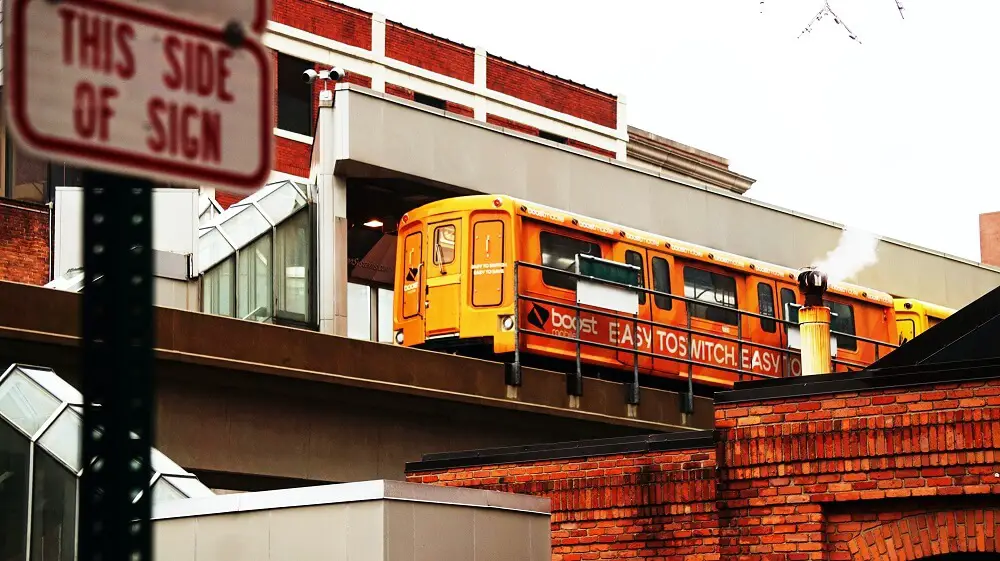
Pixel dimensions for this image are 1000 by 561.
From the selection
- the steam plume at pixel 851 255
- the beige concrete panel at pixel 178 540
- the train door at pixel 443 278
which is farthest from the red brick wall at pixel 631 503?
the steam plume at pixel 851 255

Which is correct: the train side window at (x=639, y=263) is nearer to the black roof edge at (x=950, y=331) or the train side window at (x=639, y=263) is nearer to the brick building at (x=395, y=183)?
the brick building at (x=395, y=183)

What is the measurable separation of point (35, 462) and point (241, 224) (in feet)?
29.0

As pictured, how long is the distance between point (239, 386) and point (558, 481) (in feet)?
20.5

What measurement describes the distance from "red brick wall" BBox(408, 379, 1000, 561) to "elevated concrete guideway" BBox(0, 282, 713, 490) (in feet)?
20.1

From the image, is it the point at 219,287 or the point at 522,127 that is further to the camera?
the point at 522,127

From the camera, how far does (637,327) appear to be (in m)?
24.9

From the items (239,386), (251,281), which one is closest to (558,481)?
(239,386)

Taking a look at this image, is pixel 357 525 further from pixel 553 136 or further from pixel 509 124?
pixel 553 136

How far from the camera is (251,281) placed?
26344mm

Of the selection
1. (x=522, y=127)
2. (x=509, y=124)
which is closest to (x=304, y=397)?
(x=509, y=124)

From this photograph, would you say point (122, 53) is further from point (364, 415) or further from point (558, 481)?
point (364, 415)

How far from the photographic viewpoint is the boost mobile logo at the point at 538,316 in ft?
76.1

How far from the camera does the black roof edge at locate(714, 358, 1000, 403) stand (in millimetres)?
12336

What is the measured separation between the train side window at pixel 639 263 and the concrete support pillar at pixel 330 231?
5371 millimetres
